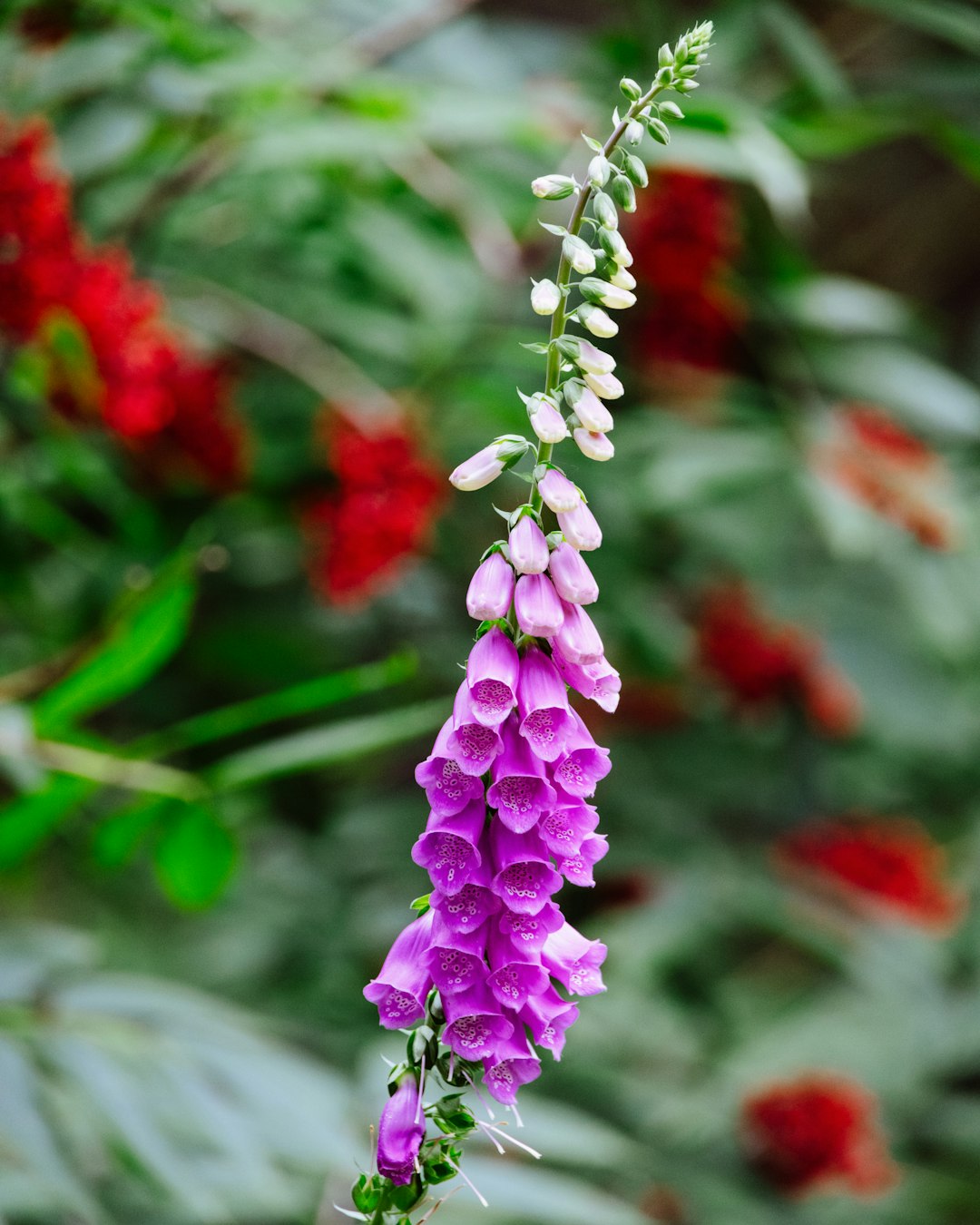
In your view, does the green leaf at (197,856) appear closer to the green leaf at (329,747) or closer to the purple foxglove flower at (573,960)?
the green leaf at (329,747)

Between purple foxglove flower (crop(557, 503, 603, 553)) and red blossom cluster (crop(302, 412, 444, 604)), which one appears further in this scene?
red blossom cluster (crop(302, 412, 444, 604))

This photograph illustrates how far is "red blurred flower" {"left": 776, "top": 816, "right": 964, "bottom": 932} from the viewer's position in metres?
2.64

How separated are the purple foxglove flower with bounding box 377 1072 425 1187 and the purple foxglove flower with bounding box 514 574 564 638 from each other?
0.35 m

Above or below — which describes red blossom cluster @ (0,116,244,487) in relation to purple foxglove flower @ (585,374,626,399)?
above

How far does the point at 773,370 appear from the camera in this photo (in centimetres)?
248

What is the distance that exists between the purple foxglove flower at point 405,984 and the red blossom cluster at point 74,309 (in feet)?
3.07

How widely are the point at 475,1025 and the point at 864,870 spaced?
201 cm

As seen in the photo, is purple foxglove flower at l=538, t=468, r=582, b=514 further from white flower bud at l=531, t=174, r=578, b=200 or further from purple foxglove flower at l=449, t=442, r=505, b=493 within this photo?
white flower bud at l=531, t=174, r=578, b=200

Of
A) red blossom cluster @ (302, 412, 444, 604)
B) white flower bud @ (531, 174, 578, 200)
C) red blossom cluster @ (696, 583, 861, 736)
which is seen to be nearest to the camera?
white flower bud @ (531, 174, 578, 200)

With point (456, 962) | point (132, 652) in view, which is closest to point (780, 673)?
point (132, 652)

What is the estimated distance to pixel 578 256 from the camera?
0.80m

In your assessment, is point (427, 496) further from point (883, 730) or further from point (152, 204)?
point (883, 730)

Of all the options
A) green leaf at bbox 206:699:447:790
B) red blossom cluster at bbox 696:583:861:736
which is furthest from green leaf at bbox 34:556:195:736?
red blossom cluster at bbox 696:583:861:736

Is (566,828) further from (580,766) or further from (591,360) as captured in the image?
(591,360)
